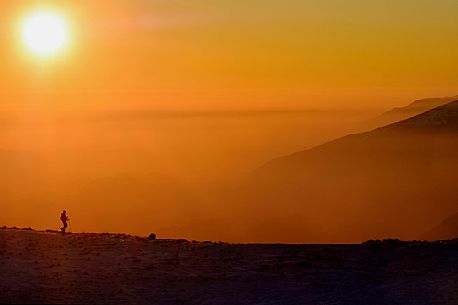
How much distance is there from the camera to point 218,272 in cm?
2292

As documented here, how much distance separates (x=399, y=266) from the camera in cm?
2370

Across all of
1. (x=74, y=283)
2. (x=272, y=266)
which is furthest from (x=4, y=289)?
(x=272, y=266)

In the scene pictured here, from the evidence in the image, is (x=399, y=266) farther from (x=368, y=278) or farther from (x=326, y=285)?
(x=326, y=285)

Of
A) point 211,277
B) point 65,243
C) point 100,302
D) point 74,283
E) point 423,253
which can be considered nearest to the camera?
point 100,302

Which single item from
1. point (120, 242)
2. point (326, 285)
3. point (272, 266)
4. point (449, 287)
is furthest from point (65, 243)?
point (449, 287)

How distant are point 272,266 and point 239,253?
198 cm

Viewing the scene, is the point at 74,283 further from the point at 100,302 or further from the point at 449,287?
the point at 449,287

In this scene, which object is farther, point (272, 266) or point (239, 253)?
point (239, 253)

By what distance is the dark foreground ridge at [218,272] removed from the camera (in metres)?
20.4

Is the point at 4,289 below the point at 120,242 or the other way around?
below

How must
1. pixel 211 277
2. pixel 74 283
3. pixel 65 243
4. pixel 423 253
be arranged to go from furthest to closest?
pixel 65 243, pixel 423 253, pixel 211 277, pixel 74 283

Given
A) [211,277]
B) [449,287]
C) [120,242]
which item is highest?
[120,242]

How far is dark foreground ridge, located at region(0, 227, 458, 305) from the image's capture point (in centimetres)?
2038

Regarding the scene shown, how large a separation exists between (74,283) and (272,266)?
626 cm
